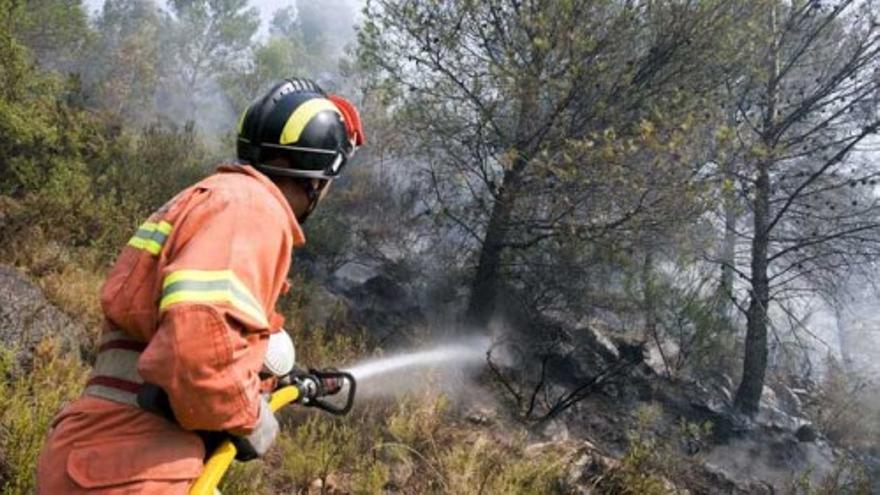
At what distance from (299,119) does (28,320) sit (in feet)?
12.0

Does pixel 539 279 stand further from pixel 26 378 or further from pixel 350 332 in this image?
pixel 26 378

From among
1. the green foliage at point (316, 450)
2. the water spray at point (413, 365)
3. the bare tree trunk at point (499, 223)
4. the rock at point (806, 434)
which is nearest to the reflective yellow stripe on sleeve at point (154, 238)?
the green foliage at point (316, 450)

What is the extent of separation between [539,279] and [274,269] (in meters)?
7.77

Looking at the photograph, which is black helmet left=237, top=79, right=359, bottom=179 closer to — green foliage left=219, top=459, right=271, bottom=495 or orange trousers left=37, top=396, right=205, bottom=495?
orange trousers left=37, top=396, right=205, bottom=495

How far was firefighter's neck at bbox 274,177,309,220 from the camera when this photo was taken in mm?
1907

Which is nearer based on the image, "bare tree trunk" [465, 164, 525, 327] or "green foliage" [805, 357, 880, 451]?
"bare tree trunk" [465, 164, 525, 327]

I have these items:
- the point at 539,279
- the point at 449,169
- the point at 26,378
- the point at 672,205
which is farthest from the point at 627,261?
the point at 26,378

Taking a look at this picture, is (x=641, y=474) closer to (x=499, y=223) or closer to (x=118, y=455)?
(x=499, y=223)

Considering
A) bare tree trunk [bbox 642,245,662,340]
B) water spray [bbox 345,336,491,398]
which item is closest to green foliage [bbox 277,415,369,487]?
water spray [bbox 345,336,491,398]

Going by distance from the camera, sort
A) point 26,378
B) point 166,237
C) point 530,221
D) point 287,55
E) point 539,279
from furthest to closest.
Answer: point 287,55 < point 539,279 < point 530,221 < point 26,378 < point 166,237

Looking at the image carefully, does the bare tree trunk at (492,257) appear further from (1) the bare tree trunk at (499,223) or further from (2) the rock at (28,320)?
(2) the rock at (28,320)

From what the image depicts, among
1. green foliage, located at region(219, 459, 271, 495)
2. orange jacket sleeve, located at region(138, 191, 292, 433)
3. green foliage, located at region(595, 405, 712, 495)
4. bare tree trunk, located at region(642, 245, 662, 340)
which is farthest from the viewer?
bare tree trunk, located at region(642, 245, 662, 340)

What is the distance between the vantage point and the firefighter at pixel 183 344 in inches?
50.6

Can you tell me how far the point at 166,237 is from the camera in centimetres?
151
